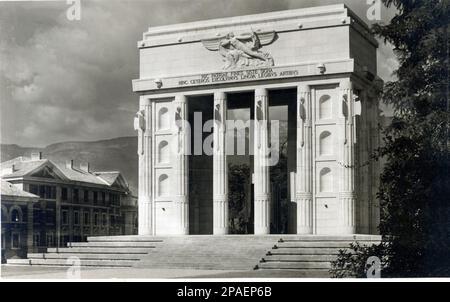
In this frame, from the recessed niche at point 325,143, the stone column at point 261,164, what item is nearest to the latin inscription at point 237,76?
the stone column at point 261,164

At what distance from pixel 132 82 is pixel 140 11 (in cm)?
684

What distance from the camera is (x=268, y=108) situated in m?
51.2

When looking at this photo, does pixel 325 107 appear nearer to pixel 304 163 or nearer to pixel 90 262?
pixel 304 163

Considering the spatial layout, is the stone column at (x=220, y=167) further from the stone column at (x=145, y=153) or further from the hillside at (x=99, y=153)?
the hillside at (x=99, y=153)

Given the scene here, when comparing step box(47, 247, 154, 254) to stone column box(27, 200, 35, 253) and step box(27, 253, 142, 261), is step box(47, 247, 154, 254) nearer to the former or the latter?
step box(27, 253, 142, 261)

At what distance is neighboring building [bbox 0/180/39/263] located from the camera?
48.1 m

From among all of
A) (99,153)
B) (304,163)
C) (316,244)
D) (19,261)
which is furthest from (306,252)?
(99,153)

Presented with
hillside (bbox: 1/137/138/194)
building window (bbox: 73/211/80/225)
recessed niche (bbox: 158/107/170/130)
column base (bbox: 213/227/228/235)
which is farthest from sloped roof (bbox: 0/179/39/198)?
column base (bbox: 213/227/228/235)

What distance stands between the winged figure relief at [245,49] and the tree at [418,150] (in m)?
22.8

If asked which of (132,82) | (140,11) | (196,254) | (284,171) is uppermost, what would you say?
(140,11)

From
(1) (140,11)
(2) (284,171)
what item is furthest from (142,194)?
(2) (284,171)
